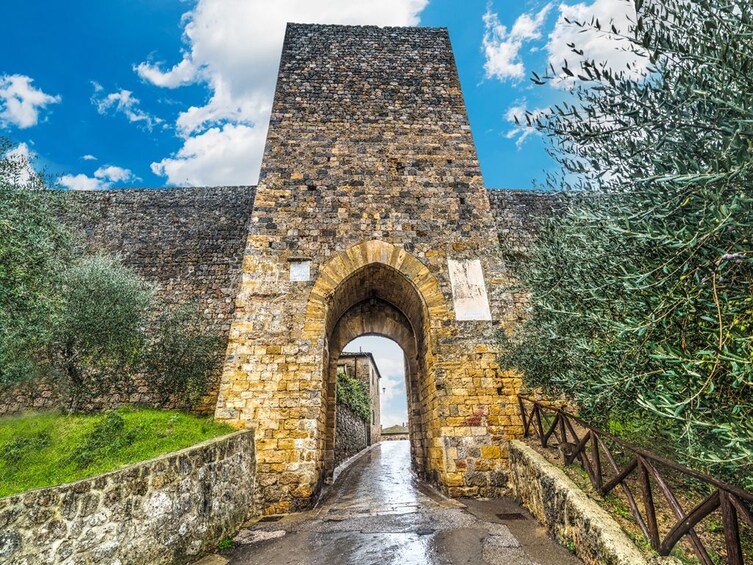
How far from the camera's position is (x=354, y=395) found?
16.9 m

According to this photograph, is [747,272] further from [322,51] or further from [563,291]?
[322,51]

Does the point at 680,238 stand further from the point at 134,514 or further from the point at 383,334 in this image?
the point at 383,334

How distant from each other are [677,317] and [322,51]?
11.3 metres

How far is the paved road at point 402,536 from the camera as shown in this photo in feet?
12.9

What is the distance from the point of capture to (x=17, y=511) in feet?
9.76

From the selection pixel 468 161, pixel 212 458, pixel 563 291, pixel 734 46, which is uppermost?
pixel 468 161

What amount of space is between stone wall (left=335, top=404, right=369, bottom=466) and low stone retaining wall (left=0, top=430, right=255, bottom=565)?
6682mm

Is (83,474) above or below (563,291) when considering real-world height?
below

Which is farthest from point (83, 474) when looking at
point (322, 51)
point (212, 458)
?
point (322, 51)

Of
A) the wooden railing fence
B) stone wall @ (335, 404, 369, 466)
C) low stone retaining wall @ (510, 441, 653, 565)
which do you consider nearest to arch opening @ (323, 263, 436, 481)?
stone wall @ (335, 404, 369, 466)

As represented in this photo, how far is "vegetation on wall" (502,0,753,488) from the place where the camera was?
2488 mm

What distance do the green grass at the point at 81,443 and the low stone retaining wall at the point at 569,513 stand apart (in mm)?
4679

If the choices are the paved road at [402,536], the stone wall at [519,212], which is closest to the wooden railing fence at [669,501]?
the paved road at [402,536]

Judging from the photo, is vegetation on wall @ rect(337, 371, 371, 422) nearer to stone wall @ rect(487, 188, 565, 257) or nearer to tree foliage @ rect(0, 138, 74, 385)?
stone wall @ rect(487, 188, 565, 257)
